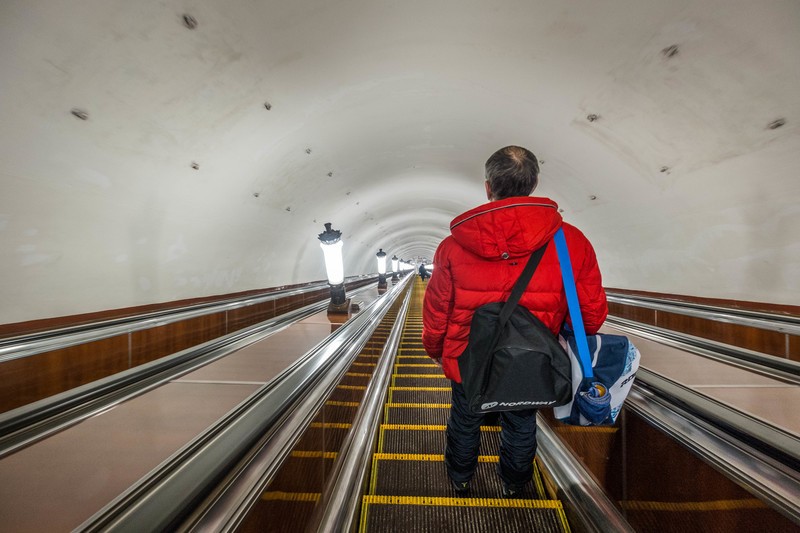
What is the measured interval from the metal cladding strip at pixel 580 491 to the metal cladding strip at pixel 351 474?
1159 mm

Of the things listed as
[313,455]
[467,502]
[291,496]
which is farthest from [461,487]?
[291,496]

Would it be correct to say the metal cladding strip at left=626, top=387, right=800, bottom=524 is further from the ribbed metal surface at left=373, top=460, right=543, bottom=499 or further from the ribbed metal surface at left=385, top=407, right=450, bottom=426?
the ribbed metal surface at left=385, top=407, right=450, bottom=426

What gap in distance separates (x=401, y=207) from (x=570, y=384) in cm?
1138

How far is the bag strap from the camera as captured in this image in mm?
1401

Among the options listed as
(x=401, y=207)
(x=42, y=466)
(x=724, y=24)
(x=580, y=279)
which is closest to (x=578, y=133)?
(x=724, y=24)

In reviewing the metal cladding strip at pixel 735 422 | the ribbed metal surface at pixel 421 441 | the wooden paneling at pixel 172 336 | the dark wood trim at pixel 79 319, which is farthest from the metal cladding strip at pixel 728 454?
the wooden paneling at pixel 172 336

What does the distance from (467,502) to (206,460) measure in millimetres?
1518

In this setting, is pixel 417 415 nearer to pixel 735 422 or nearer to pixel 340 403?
pixel 340 403

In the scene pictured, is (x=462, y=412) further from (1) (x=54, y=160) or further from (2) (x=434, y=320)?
(1) (x=54, y=160)

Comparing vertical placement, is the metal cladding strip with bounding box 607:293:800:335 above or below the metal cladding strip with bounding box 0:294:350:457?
above

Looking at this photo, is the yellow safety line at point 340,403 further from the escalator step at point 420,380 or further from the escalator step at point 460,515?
the escalator step at point 420,380

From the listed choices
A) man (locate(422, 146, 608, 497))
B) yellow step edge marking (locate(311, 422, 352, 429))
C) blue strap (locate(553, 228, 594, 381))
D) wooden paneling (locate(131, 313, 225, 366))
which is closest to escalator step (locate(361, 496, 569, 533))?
man (locate(422, 146, 608, 497))

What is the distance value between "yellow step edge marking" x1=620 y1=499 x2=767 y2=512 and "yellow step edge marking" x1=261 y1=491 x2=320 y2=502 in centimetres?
145

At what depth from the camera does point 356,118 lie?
5.03 m
